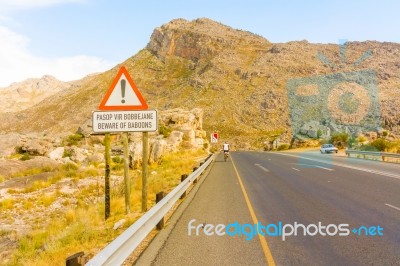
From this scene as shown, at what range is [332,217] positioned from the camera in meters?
8.59

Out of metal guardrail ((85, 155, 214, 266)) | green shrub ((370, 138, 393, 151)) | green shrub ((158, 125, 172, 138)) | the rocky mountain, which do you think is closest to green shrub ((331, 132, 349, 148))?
green shrub ((370, 138, 393, 151))

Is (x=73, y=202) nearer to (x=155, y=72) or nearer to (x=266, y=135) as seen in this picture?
(x=266, y=135)

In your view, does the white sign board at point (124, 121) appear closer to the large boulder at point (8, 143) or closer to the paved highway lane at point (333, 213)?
the paved highway lane at point (333, 213)

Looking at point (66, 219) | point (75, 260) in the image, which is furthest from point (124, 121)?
point (75, 260)

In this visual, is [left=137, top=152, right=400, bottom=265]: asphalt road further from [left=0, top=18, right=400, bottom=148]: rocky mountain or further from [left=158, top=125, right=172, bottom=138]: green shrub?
[left=0, top=18, right=400, bottom=148]: rocky mountain

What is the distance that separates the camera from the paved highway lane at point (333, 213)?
5902 mm

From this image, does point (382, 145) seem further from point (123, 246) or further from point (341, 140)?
point (123, 246)

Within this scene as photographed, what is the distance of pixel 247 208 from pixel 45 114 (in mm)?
143742

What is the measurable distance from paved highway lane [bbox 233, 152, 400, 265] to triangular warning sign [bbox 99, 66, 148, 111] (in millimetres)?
3937

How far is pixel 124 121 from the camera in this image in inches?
352
